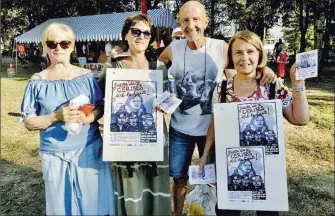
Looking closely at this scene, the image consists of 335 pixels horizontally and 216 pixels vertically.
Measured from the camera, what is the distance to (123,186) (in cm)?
254

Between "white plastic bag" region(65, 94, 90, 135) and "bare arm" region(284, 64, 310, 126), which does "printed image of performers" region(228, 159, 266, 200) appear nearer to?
"bare arm" region(284, 64, 310, 126)

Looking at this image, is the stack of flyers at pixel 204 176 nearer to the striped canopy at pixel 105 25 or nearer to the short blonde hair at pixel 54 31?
the short blonde hair at pixel 54 31

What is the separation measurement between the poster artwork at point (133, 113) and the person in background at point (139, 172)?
0.51 feet

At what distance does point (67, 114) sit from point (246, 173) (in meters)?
1.20

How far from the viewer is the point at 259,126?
2.24 meters

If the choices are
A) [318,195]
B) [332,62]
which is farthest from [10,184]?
[332,62]

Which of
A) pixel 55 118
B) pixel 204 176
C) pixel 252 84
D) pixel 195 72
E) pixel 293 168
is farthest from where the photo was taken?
pixel 293 168

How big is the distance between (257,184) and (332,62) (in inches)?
855

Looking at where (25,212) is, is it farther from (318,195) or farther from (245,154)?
(318,195)

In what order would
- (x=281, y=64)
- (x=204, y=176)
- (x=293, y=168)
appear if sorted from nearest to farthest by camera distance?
(x=204, y=176)
(x=293, y=168)
(x=281, y=64)

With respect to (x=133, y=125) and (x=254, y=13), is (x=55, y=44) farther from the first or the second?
(x=254, y=13)

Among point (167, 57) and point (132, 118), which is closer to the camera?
point (132, 118)

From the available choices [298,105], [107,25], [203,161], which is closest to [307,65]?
[298,105]

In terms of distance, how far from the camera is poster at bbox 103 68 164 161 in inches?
91.6
